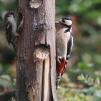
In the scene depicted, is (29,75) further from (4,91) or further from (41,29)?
(4,91)

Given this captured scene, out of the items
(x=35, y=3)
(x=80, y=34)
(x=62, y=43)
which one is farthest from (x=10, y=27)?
(x=80, y=34)

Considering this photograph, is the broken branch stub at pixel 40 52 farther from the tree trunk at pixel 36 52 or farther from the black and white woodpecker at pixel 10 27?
the black and white woodpecker at pixel 10 27

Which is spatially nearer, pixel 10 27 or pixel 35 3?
pixel 35 3

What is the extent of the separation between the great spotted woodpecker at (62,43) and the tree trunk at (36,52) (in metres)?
0.12

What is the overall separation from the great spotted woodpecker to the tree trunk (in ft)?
0.39

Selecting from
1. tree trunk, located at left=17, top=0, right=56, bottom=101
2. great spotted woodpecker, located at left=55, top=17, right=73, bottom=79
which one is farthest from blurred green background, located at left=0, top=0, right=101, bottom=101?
tree trunk, located at left=17, top=0, right=56, bottom=101

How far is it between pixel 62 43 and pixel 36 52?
289 millimetres

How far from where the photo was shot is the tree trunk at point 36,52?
3402 millimetres

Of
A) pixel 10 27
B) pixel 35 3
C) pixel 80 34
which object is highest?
pixel 35 3

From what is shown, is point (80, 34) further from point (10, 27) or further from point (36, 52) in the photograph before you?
point (36, 52)

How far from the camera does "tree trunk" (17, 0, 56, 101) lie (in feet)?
11.2

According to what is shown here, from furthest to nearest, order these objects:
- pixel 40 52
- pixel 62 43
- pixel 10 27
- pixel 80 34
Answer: pixel 80 34 < pixel 10 27 < pixel 62 43 < pixel 40 52

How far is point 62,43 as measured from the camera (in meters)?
3.64

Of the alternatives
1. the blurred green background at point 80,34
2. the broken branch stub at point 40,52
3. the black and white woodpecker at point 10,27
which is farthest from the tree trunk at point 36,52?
the blurred green background at point 80,34
